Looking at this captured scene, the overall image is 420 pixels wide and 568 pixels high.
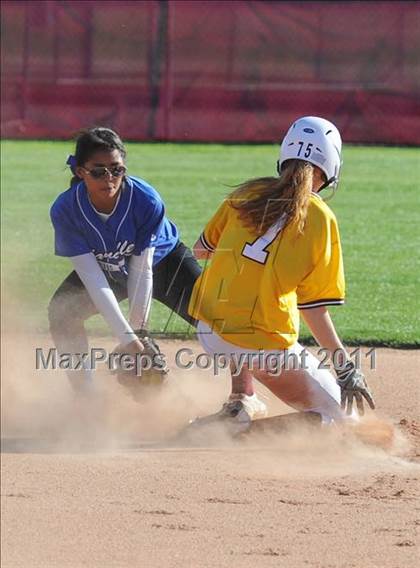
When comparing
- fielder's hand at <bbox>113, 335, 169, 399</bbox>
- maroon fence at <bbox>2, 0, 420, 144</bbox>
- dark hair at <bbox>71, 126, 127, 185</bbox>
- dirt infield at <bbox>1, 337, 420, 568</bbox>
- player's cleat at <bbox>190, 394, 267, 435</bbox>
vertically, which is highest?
maroon fence at <bbox>2, 0, 420, 144</bbox>

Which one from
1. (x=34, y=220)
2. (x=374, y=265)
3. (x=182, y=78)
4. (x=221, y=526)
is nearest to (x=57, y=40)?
(x=182, y=78)

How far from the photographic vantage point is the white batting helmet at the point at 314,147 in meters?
4.95

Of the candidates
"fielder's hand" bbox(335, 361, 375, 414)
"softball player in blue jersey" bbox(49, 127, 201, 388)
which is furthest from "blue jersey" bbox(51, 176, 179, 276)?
"fielder's hand" bbox(335, 361, 375, 414)

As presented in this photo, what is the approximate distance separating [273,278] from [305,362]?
0.45 meters

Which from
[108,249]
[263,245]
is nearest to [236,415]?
[263,245]

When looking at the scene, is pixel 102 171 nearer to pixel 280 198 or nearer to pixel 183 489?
pixel 280 198

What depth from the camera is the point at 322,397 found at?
5.16 meters

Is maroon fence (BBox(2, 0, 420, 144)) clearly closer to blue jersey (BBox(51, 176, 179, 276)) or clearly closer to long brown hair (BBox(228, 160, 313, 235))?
blue jersey (BBox(51, 176, 179, 276))

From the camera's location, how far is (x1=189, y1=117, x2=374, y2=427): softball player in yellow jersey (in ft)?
16.1

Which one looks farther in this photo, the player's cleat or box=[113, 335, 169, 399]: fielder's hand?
the player's cleat

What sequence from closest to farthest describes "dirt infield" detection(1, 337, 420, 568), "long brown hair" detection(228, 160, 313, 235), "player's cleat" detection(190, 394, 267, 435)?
1. "dirt infield" detection(1, 337, 420, 568)
2. "long brown hair" detection(228, 160, 313, 235)
3. "player's cleat" detection(190, 394, 267, 435)

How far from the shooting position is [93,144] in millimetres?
5227

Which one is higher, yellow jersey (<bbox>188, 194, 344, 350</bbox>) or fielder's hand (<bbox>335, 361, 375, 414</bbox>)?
yellow jersey (<bbox>188, 194, 344, 350</bbox>)

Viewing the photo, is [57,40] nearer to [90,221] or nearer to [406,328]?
[406,328]
